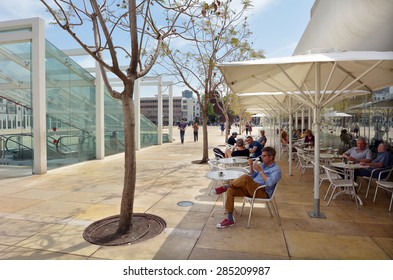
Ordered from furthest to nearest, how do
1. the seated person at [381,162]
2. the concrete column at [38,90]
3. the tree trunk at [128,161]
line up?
1. the concrete column at [38,90]
2. the seated person at [381,162]
3. the tree trunk at [128,161]

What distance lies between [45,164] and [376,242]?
29.6ft

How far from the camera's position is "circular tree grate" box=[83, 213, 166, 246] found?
381 cm

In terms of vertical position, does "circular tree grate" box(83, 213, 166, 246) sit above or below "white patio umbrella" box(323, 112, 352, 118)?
below

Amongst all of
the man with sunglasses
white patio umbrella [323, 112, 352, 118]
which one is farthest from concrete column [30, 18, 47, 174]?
white patio umbrella [323, 112, 352, 118]

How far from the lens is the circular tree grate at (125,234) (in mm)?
3814

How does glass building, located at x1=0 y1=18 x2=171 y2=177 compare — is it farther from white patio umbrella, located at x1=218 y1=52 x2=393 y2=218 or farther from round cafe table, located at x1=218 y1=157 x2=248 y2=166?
white patio umbrella, located at x1=218 y1=52 x2=393 y2=218

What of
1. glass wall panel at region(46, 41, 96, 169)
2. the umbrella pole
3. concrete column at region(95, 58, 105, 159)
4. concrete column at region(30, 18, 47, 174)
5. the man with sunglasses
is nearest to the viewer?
the man with sunglasses

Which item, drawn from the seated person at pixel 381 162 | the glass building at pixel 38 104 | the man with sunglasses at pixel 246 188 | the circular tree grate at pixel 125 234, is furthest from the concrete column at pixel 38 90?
the seated person at pixel 381 162

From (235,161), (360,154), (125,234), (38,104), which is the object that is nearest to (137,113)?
(38,104)

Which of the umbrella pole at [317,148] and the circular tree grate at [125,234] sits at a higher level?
the umbrella pole at [317,148]

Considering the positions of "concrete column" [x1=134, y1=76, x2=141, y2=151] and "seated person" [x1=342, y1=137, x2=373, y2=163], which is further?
"concrete column" [x1=134, y1=76, x2=141, y2=151]

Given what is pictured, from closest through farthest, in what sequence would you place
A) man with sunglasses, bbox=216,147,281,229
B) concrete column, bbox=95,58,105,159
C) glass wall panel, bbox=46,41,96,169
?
1. man with sunglasses, bbox=216,147,281,229
2. glass wall panel, bbox=46,41,96,169
3. concrete column, bbox=95,58,105,159

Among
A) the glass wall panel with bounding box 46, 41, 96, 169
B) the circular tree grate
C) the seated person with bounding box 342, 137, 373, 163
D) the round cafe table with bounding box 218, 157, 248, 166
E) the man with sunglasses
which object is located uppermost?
the glass wall panel with bounding box 46, 41, 96, 169

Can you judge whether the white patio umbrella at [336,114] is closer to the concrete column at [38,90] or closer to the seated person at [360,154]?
the seated person at [360,154]
